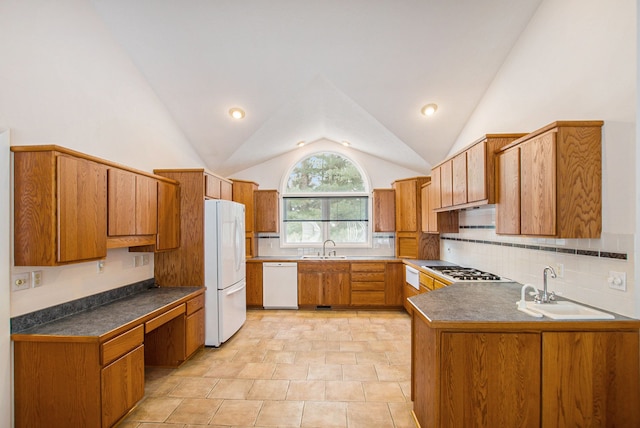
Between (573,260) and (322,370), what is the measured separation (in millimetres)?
2328

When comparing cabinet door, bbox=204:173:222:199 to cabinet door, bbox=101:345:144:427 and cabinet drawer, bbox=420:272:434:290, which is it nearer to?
cabinet door, bbox=101:345:144:427

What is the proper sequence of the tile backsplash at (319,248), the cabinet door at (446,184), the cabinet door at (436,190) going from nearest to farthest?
the cabinet door at (446,184), the cabinet door at (436,190), the tile backsplash at (319,248)

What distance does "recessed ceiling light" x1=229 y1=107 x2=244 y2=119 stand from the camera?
3.98 metres

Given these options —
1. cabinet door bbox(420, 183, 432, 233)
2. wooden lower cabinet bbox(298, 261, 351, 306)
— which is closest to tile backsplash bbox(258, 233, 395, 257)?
wooden lower cabinet bbox(298, 261, 351, 306)

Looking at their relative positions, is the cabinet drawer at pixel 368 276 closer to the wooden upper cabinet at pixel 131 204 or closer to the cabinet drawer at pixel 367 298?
the cabinet drawer at pixel 367 298

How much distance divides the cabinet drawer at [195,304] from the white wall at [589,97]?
3.26 m

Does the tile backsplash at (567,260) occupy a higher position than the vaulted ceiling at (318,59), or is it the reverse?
the vaulted ceiling at (318,59)

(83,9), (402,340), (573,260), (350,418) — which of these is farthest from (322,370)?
(83,9)

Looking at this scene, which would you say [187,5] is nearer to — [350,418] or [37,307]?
[37,307]

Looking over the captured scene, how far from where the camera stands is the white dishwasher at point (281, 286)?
17.4 feet

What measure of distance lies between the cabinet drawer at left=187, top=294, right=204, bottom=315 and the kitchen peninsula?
2517mm

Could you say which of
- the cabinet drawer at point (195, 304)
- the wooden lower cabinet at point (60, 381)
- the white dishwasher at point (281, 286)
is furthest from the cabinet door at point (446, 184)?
the wooden lower cabinet at point (60, 381)

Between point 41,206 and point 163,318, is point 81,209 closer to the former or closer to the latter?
point 41,206

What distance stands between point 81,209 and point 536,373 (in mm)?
3072
